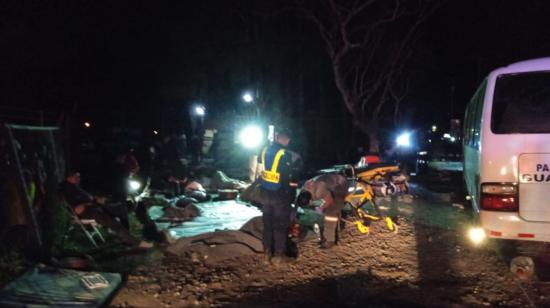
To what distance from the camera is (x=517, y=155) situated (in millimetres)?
4996

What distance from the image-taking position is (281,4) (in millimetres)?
19297

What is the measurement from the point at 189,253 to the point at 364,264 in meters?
2.37

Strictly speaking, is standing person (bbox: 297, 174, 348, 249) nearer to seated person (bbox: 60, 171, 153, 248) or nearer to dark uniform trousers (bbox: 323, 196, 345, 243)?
dark uniform trousers (bbox: 323, 196, 345, 243)

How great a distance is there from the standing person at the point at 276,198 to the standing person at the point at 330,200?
2.15ft

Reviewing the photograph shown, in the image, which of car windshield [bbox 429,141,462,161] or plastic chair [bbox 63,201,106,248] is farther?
car windshield [bbox 429,141,462,161]

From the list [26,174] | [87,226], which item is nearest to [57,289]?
[26,174]

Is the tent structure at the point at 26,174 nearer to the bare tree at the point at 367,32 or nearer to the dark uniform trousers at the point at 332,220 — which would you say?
the dark uniform trousers at the point at 332,220

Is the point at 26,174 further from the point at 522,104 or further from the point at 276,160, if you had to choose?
the point at 522,104

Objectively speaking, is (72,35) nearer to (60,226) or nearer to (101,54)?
(101,54)

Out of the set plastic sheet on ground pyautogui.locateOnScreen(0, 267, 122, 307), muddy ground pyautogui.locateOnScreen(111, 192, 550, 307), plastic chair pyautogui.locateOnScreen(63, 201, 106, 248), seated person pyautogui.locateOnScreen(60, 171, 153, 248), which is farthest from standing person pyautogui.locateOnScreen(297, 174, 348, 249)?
plastic chair pyautogui.locateOnScreen(63, 201, 106, 248)

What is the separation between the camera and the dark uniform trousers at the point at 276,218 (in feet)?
19.2

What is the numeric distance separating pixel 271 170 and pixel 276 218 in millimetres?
641

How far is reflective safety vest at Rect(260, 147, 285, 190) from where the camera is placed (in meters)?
5.81

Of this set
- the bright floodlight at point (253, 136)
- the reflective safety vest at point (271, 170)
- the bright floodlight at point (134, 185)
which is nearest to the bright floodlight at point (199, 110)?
the bright floodlight at point (253, 136)
